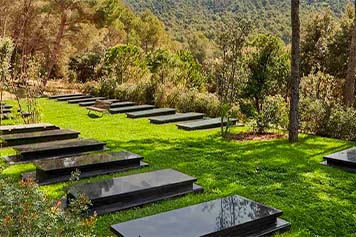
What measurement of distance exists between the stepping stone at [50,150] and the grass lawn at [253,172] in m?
0.40

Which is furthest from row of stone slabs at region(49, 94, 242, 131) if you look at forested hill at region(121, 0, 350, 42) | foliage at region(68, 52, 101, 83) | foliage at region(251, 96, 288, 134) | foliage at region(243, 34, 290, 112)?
forested hill at region(121, 0, 350, 42)

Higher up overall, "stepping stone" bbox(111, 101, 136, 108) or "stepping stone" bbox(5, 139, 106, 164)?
"stepping stone" bbox(111, 101, 136, 108)

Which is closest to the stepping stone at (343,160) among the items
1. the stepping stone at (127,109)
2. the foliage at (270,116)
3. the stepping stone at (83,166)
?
the foliage at (270,116)

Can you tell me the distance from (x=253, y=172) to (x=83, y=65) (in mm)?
21199

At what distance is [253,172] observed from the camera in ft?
20.7

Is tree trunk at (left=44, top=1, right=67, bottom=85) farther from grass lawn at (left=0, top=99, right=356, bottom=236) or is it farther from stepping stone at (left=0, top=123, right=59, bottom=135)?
stepping stone at (left=0, top=123, right=59, bottom=135)

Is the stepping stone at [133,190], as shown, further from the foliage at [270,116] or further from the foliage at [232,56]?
the foliage at [270,116]

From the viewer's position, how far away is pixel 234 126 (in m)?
10.5

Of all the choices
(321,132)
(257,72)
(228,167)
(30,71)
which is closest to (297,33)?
(257,72)

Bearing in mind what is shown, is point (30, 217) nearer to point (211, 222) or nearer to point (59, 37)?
point (211, 222)

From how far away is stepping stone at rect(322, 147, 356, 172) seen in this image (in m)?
6.41

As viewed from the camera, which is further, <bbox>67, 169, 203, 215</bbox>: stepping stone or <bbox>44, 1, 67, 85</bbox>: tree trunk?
<bbox>44, 1, 67, 85</bbox>: tree trunk

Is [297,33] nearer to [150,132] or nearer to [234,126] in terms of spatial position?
→ [234,126]

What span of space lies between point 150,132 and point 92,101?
6.78 m
